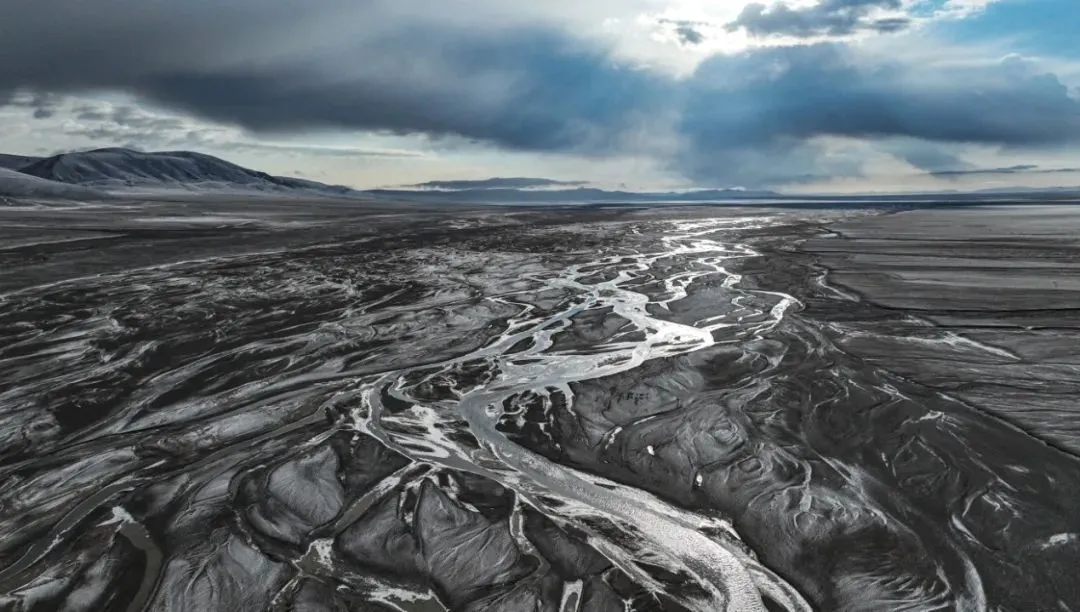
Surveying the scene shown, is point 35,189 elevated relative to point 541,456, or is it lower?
lower

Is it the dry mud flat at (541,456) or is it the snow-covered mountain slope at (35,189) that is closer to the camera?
the dry mud flat at (541,456)

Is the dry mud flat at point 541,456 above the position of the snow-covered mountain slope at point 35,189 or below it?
above

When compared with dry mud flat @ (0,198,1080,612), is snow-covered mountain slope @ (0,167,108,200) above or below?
below

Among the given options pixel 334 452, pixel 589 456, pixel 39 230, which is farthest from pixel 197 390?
pixel 39 230

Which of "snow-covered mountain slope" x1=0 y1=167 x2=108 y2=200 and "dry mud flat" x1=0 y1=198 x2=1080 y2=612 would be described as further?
"snow-covered mountain slope" x1=0 y1=167 x2=108 y2=200
